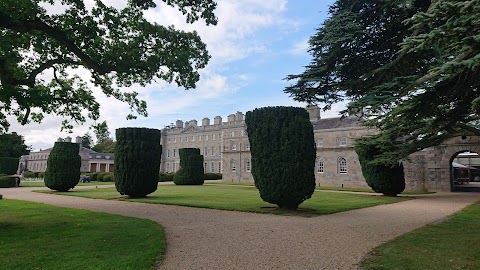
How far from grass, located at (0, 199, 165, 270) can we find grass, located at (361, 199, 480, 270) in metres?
3.74

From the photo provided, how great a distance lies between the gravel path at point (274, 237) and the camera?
527cm

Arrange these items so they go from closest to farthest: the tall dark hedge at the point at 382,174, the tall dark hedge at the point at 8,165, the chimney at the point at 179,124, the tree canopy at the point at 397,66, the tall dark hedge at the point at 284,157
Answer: the tree canopy at the point at 397,66
the tall dark hedge at the point at 284,157
the tall dark hedge at the point at 382,174
the tall dark hedge at the point at 8,165
the chimney at the point at 179,124

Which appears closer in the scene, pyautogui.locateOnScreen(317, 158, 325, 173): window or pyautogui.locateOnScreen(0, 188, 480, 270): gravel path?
pyautogui.locateOnScreen(0, 188, 480, 270): gravel path

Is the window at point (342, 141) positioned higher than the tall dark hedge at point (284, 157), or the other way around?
the window at point (342, 141)

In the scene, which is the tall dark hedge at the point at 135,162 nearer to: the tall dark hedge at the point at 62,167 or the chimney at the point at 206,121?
the tall dark hedge at the point at 62,167

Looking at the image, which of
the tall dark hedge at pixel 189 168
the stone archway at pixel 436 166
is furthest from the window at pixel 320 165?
the tall dark hedge at pixel 189 168

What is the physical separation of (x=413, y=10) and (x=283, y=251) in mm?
5546

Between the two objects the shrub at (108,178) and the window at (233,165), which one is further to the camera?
the window at (233,165)

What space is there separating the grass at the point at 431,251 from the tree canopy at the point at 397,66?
2.20 m

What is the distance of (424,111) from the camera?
5188mm

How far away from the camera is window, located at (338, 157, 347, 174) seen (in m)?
31.1

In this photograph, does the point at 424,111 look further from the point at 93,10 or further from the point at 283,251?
the point at 93,10

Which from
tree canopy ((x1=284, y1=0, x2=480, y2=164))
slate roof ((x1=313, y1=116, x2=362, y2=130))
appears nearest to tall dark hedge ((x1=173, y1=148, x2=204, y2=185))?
slate roof ((x1=313, y1=116, x2=362, y2=130))

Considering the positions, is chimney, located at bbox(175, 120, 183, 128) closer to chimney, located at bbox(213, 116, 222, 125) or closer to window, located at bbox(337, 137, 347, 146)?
chimney, located at bbox(213, 116, 222, 125)
